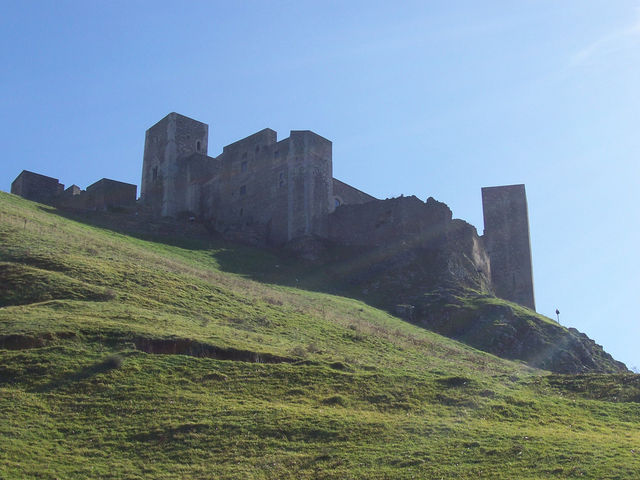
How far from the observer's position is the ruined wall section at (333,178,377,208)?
193ft

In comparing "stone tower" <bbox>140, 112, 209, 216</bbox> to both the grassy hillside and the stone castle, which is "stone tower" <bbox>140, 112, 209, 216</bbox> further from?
the grassy hillside

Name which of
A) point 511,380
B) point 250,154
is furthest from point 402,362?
point 250,154

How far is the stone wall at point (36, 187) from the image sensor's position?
5616 cm

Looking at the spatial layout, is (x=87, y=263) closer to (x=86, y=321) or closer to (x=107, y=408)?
(x=86, y=321)

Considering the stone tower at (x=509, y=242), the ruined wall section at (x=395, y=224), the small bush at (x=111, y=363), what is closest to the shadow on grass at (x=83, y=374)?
the small bush at (x=111, y=363)

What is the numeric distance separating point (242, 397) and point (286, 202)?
3455 cm

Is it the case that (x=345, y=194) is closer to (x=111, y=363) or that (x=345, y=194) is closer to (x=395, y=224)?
(x=395, y=224)

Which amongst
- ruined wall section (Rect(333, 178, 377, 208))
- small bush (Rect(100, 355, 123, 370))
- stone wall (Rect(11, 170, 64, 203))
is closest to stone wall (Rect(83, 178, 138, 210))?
stone wall (Rect(11, 170, 64, 203))

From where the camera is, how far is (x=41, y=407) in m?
19.2

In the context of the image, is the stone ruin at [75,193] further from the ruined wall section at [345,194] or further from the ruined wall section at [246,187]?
the ruined wall section at [345,194]

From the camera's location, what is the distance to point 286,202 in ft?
181

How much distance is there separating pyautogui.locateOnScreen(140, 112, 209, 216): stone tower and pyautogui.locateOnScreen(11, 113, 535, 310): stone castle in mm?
83

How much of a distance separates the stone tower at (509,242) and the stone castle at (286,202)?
78 mm

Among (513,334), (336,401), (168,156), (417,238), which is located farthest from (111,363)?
(168,156)
